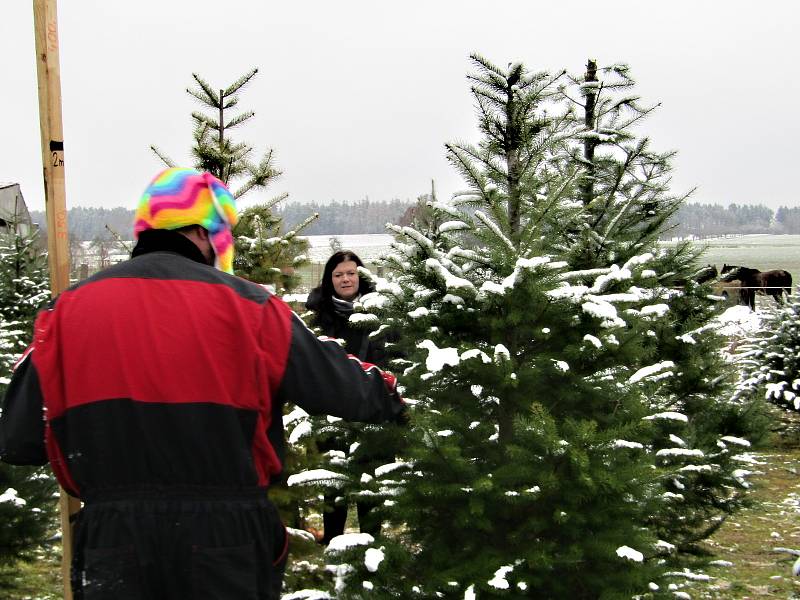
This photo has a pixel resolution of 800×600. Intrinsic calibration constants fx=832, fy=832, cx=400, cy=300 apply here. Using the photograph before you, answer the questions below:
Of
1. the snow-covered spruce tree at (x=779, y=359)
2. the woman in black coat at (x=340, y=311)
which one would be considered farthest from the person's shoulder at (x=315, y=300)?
the snow-covered spruce tree at (x=779, y=359)

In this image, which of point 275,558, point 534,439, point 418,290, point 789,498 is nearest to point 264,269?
point 418,290

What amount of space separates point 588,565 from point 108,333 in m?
2.05

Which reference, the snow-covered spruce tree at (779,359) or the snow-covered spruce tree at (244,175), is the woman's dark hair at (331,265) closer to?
the snow-covered spruce tree at (244,175)

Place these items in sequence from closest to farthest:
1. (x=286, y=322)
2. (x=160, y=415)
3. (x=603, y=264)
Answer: (x=160, y=415)
(x=286, y=322)
(x=603, y=264)

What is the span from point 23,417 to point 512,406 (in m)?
1.90

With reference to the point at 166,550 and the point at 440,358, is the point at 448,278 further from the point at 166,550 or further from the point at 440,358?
the point at 166,550

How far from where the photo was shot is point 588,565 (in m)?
3.27

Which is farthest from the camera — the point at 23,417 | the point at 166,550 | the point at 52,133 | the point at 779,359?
the point at 779,359

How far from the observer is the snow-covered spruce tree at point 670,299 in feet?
17.3

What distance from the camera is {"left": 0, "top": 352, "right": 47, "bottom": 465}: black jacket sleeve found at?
2494 mm

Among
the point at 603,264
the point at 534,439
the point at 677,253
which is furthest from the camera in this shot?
the point at 677,253

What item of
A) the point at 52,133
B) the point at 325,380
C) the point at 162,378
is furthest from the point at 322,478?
the point at 52,133

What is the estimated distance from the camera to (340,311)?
5926mm

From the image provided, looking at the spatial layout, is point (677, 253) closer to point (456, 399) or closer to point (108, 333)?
point (456, 399)
